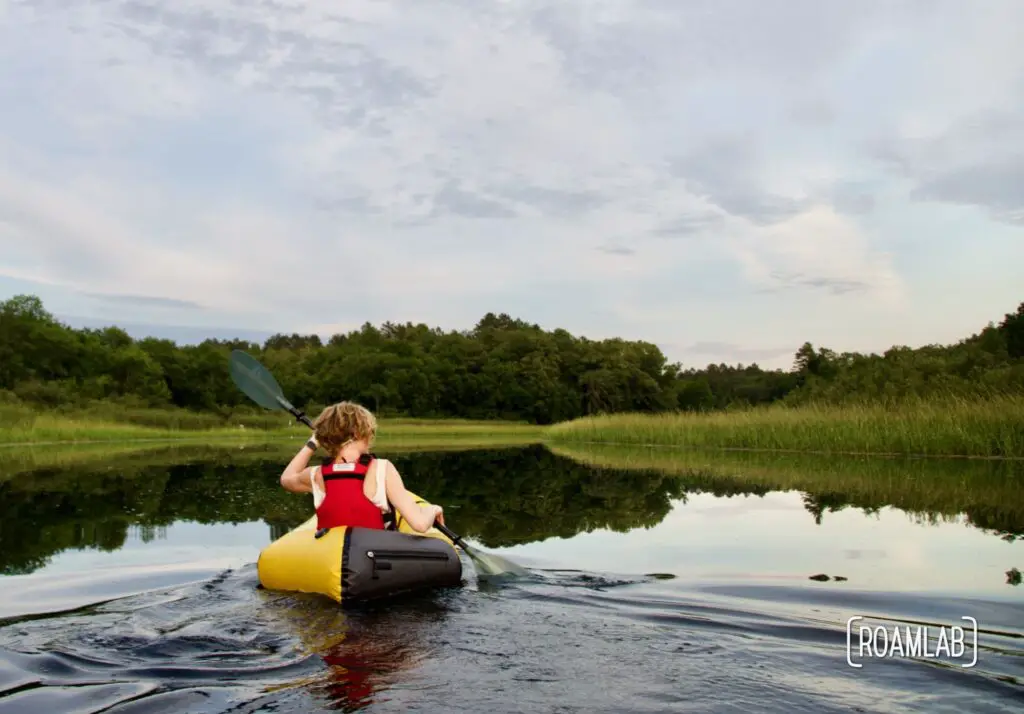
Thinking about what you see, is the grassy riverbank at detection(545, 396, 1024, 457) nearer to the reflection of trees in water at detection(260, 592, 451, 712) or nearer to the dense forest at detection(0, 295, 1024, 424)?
the reflection of trees in water at detection(260, 592, 451, 712)

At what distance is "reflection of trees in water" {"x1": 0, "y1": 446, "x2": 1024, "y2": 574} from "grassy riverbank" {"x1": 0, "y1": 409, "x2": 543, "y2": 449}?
1425cm

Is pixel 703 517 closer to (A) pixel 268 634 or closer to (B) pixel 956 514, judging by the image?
(B) pixel 956 514

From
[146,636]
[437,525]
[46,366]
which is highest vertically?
[46,366]

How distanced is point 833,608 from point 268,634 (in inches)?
122

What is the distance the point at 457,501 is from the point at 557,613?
635cm

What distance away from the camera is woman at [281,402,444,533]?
17.9 ft

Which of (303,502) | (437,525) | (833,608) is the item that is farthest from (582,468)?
(833,608)

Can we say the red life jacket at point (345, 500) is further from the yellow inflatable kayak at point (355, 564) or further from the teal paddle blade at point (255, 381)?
the teal paddle blade at point (255, 381)

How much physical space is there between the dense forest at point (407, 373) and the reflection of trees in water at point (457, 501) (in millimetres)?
27878

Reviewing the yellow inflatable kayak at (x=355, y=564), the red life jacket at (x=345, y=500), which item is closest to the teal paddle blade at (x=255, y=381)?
the yellow inflatable kayak at (x=355, y=564)

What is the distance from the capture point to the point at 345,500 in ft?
17.9

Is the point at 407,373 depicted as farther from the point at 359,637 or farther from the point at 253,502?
the point at 359,637

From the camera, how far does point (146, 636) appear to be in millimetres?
4383

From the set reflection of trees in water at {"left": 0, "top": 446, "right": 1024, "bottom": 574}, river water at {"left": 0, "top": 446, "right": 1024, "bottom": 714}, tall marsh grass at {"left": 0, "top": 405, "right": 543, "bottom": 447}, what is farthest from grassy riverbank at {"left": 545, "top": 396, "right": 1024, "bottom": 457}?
tall marsh grass at {"left": 0, "top": 405, "right": 543, "bottom": 447}
